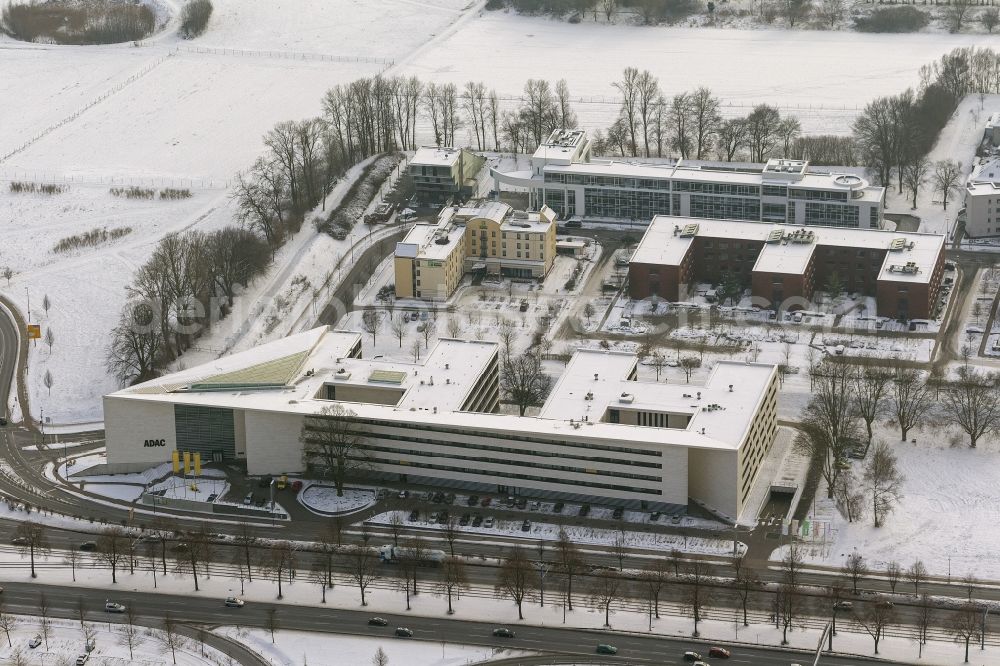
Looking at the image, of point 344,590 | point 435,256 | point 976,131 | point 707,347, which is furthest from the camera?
point 976,131

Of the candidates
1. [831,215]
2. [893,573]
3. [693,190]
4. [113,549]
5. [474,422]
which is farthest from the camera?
[693,190]

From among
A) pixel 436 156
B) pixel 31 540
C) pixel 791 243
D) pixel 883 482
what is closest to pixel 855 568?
pixel 883 482

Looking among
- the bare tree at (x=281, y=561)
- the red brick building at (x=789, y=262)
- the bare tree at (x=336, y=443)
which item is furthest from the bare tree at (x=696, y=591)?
the red brick building at (x=789, y=262)

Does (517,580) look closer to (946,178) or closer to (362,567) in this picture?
(362,567)

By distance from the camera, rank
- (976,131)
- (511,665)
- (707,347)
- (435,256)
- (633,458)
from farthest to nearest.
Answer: (976,131) < (435,256) < (707,347) < (633,458) < (511,665)

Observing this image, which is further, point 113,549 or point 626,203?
point 626,203

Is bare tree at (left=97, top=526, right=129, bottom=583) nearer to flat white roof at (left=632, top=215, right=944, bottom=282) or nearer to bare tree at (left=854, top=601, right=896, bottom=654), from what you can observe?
bare tree at (left=854, top=601, right=896, bottom=654)

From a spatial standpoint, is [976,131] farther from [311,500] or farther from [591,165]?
[311,500]

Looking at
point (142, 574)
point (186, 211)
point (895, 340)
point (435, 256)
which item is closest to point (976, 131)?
point (895, 340)

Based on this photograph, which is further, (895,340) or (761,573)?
(895,340)
